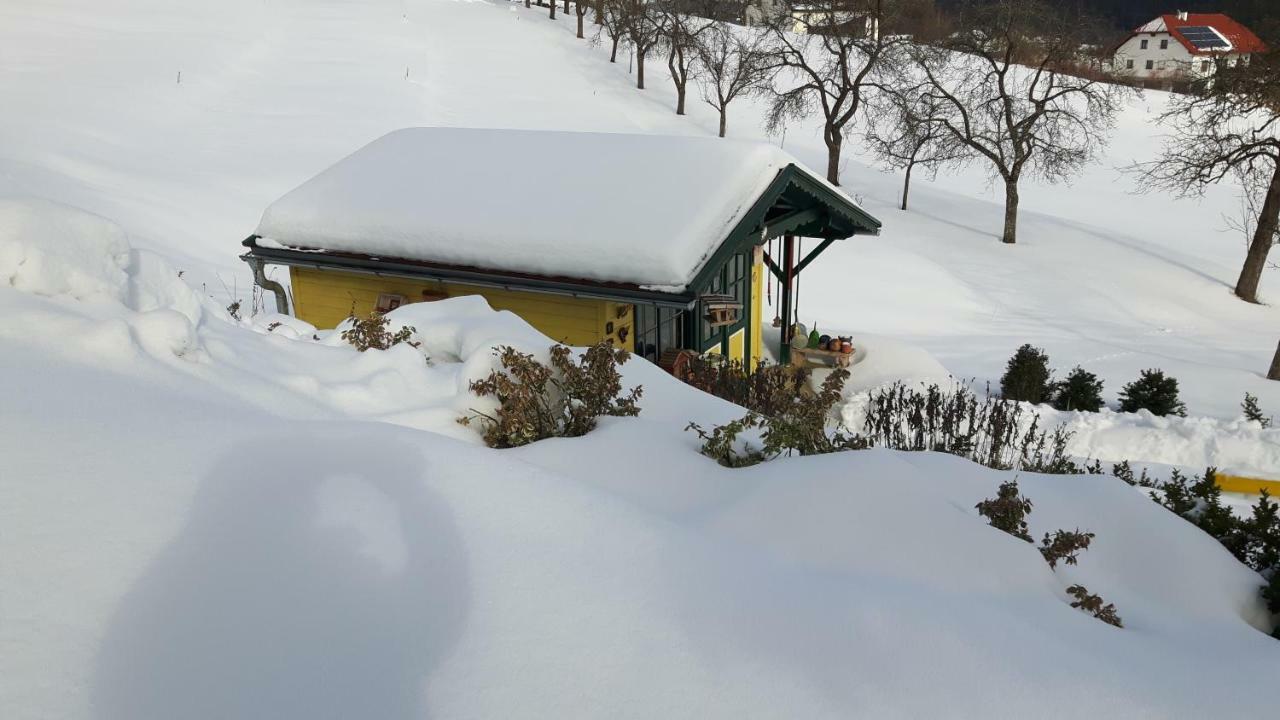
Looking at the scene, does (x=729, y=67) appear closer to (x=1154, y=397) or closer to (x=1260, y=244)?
(x=1260, y=244)

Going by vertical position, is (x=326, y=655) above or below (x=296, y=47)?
below

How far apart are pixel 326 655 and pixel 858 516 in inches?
97.1

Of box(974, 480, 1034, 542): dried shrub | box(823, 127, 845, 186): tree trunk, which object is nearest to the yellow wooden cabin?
box(974, 480, 1034, 542): dried shrub

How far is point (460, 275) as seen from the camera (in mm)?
9719

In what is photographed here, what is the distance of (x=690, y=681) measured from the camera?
302cm

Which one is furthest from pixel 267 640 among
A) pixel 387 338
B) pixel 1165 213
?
pixel 1165 213

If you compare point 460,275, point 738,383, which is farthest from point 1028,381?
point 460,275

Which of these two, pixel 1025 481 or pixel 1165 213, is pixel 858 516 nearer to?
pixel 1025 481

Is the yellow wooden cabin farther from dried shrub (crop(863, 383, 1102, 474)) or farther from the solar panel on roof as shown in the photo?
the solar panel on roof

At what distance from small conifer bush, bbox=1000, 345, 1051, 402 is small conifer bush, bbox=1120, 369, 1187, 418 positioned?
1048mm

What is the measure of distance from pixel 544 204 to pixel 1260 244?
2131cm

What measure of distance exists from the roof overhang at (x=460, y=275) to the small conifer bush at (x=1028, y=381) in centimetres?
665

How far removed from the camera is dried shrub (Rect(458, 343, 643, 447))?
17.2 feet

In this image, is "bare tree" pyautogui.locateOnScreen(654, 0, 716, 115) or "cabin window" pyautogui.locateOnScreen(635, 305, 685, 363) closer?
"cabin window" pyautogui.locateOnScreen(635, 305, 685, 363)
